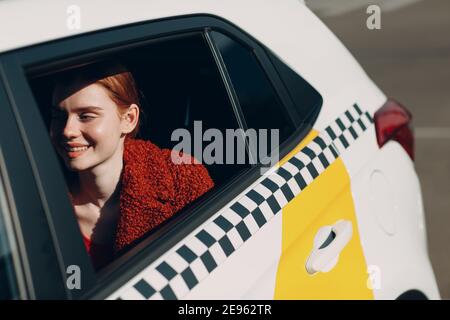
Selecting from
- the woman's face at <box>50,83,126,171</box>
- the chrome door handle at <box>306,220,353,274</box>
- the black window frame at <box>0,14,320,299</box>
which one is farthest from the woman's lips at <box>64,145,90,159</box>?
the chrome door handle at <box>306,220,353,274</box>

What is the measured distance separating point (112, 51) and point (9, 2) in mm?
249

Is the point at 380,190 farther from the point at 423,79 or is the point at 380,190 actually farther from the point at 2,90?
the point at 423,79

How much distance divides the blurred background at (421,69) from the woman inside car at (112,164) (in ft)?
7.04

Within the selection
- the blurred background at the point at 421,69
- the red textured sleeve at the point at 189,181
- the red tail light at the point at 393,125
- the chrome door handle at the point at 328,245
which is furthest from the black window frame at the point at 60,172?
the blurred background at the point at 421,69

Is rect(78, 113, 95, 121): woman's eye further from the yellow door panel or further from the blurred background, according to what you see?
the blurred background

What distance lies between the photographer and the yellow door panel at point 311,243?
83.2 inches

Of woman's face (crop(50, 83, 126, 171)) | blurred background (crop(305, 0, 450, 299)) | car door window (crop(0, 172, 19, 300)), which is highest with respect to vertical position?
blurred background (crop(305, 0, 450, 299))

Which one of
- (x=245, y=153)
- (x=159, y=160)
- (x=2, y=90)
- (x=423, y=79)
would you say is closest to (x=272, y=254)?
(x=245, y=153)

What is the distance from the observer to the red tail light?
2793 millimetres

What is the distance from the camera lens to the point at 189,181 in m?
2.37

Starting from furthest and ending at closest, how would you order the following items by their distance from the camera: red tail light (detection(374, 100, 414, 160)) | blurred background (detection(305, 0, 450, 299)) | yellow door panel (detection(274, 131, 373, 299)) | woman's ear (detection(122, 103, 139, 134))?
blurred background (detection(305, 0, 450, 299)), red tail light (detection(374, 100, 414, 160)), woman's ear (detection(122, 103, 139, 134)), yellow door panel (detection(274, 131, 373, 299))

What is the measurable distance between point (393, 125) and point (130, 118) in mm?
873

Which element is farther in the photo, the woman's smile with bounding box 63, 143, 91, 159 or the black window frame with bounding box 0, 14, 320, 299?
the woman's smile with bounding box 63, 143, 91, 159

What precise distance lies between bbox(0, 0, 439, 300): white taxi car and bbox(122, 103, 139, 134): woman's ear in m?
0.08
